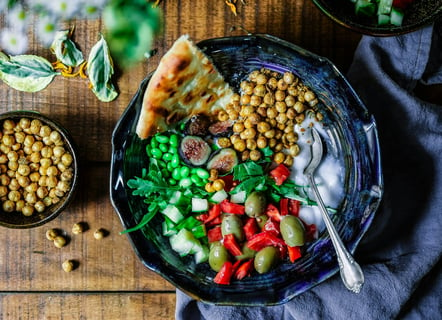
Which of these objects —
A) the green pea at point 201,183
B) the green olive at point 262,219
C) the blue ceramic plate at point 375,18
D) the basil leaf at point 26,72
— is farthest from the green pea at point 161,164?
the blue ceramic plate at point 375,18

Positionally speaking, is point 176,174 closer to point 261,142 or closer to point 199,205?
point 199,205

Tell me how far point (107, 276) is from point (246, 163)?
0.60 metres

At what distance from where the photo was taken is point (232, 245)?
6.03ft

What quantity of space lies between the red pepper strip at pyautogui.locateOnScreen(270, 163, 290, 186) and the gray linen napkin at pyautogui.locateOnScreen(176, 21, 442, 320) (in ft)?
1.03

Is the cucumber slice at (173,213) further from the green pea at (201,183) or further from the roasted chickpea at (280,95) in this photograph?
the roasted chickpea at (280,95)

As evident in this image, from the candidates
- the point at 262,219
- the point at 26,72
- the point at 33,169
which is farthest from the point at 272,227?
the point at 26,72

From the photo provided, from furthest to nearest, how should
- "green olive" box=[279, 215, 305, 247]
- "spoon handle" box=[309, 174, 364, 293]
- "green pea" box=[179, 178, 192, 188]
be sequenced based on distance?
"green pea" box=[179, 178, 192, 188] → "green olive" box=[279, 215, 305, 247] → "spoon handle" box=[309, 174, 364, 293]

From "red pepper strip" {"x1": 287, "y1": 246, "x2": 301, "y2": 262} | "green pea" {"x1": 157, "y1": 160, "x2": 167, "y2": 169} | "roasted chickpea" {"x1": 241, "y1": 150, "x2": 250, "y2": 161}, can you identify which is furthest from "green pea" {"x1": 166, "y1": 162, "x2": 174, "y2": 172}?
"red pepper strip" {"x1": 287, "y1": 246, "x2": 301, "y2": 262}

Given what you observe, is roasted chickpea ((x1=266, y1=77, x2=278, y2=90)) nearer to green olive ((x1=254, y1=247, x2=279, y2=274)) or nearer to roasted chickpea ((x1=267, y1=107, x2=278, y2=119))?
roasted chickpea ((x1=267, y1=107, x2=278, y2=119))

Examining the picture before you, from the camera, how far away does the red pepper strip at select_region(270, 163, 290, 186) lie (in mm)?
1857

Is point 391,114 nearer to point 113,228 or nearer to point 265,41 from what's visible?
point 265,41

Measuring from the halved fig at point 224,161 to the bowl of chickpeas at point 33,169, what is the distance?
1.37 feet

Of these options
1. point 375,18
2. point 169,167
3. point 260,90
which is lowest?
point 169,167

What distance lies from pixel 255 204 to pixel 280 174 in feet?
0.39
